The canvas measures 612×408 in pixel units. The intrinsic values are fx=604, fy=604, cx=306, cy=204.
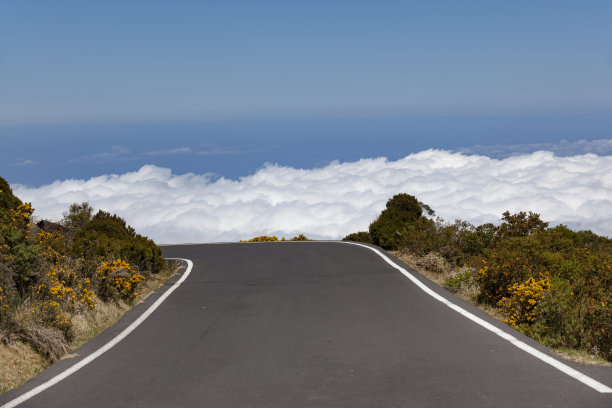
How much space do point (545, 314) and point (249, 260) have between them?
39.6ft

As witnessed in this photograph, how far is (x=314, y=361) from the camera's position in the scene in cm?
696

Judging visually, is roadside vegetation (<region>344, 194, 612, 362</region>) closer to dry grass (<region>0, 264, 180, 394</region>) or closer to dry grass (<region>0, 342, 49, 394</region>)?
dry grass (<region>0, 264, 180, 394</region>)

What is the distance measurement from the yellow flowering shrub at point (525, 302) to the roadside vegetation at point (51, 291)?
6518 mm

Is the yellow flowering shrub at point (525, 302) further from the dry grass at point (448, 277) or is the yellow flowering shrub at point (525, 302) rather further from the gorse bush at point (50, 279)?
the gorse bush at point (50, 279)

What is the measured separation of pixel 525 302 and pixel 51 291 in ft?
24.3

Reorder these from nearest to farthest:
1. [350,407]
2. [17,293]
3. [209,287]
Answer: [350,407]
[17,293]
[209,287]

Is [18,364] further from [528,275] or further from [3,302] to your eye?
[528,275]

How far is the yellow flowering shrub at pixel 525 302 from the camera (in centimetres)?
935

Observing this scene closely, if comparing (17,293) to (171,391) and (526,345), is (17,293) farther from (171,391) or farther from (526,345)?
(526,345)

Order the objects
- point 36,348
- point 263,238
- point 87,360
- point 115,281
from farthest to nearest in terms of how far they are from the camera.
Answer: point 263,238
point 115,281
point 36,348
point 87,360

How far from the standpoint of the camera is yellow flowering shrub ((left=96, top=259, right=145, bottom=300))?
36.9 feet

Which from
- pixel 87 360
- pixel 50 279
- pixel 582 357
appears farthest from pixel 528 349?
pixel 50 279

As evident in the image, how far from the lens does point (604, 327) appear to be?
26.3ft

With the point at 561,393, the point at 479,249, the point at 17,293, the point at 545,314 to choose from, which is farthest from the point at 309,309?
the point at 479,249
